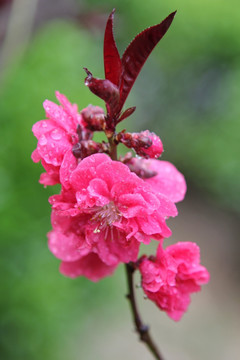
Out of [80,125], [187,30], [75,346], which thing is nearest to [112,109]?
[80,125]

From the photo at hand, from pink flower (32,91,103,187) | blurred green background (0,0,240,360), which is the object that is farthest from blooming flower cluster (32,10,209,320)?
blurred green background (0,0,240,360)

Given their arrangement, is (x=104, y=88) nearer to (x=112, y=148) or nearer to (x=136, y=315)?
(x=112, y=148)

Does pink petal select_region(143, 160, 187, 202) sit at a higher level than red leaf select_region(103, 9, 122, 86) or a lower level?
lower

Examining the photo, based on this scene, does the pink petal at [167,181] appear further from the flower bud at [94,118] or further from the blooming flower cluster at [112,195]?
the flower bud at [94,118]

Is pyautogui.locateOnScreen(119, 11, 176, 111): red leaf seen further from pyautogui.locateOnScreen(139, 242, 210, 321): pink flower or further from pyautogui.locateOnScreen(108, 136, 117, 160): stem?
pyautogui.locateOnScreen(139, 242, 210, 321): pink flower

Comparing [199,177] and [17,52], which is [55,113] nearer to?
[17,52]

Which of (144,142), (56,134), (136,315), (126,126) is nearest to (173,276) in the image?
(136,315)

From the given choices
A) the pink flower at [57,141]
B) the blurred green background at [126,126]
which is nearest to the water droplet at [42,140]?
the pink flower at [57,141]
